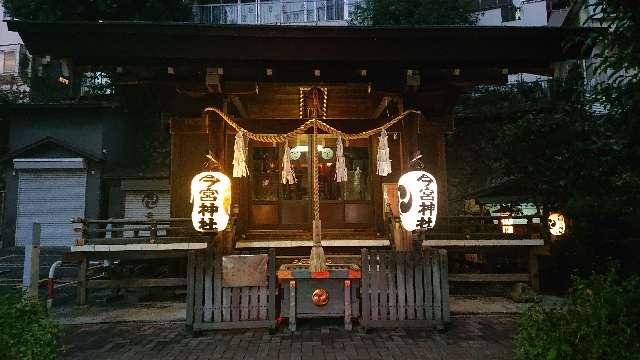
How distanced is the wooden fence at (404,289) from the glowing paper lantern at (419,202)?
2.83 ft

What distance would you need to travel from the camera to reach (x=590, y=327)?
4.39m

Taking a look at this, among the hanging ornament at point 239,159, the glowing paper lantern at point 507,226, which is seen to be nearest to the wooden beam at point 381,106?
the hanging ornament at point 239,159

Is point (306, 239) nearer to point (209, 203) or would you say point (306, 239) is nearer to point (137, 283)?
point (209, 203)

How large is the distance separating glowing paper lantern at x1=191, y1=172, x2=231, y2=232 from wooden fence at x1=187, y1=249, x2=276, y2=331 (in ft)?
3.18

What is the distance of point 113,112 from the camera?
2331cm

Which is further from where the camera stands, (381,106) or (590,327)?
(381,106)

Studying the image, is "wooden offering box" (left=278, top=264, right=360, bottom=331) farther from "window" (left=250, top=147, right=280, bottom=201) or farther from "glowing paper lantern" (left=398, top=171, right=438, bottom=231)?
"window" (left=250, top=147, right=280, bottom=201)

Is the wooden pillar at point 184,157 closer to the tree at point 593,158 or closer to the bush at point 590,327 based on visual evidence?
the tree at point 593,158

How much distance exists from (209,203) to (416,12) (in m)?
20.4

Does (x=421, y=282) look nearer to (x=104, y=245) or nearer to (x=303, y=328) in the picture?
(x=303, y=328)

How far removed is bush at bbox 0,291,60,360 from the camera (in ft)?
15.4

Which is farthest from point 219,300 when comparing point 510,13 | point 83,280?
point 510,13

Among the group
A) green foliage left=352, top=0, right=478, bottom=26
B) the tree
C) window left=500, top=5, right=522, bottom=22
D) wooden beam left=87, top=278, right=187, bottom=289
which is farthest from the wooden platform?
window left=500, top=5, right=522, bottom=22

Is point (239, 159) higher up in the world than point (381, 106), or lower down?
lower down
